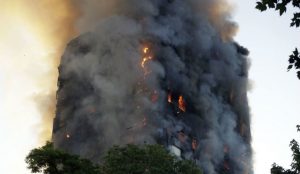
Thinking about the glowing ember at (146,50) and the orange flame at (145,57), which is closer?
the orange flame at (145,57)

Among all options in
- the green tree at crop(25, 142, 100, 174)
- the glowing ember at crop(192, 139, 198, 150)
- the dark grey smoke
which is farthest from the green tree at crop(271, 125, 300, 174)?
the glowing ember at crop(192, 139, 198, 150)

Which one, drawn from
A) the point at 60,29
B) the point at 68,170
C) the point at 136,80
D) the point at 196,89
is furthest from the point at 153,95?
the point at 68,170

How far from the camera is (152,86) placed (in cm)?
9631

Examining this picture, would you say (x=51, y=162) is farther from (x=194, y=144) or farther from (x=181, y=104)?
(x=181, y=104)

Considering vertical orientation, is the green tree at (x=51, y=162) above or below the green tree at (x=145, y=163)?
below

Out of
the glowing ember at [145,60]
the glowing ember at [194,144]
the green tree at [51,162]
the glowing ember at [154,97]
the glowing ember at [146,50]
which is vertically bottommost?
the green tree at [51,162]

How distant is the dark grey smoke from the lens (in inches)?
3696

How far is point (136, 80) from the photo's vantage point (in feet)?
321

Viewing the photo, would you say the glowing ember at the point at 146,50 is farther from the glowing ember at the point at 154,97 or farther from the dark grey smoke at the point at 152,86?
the glowing ember at the point at 154,97

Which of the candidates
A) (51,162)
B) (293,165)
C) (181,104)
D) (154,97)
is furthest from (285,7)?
(181,104)

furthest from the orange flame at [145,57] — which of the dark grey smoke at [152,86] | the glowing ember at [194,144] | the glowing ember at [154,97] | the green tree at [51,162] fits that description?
the green tree at [51,162]

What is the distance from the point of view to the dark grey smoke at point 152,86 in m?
93.9

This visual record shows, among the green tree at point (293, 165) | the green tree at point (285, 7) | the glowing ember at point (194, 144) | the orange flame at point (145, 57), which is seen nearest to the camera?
the green tree at point (285, 7)

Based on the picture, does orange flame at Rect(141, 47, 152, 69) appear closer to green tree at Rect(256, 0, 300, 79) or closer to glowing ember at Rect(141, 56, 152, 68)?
glowing ember at Rect(141, 56, 152, 68)
